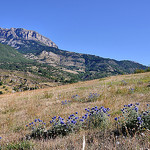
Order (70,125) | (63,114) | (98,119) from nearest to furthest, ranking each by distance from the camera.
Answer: (70,125), (98,119), (63,114)

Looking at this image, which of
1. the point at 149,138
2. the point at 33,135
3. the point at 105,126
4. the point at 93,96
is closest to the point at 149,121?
the point at 149,138

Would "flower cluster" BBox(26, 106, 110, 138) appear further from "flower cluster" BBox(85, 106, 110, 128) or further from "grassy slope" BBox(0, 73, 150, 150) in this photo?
"grassy slope" BBox(0, 73, 150, 150)

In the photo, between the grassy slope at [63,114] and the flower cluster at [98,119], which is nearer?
the grassy slope at [63,114]

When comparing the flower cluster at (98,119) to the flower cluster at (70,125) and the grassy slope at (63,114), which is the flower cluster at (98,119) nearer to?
the flower cluster at (70,125)

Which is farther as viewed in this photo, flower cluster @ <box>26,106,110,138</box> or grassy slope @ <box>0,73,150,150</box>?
flower cluster @ <box>26,106,110,138</box>

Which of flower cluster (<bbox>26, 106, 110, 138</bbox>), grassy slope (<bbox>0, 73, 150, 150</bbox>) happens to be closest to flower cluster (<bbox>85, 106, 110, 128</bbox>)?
flower cluster (<bbox>26, 106, 110, 138</bbox>)

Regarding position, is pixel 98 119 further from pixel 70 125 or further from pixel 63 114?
pixel 63 114

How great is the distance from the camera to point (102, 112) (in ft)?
11.4

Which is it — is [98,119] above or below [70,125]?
above

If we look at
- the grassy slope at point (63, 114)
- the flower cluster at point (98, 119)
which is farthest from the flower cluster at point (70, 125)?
the grassy slope at point (63, 114)

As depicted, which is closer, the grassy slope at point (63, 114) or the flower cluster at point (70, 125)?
the grassy slope at point (63, 114)

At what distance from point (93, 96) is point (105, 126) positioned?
418 centimetres

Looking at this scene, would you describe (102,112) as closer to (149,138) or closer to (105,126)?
(105,126)

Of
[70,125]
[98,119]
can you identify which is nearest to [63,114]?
[70,125]
